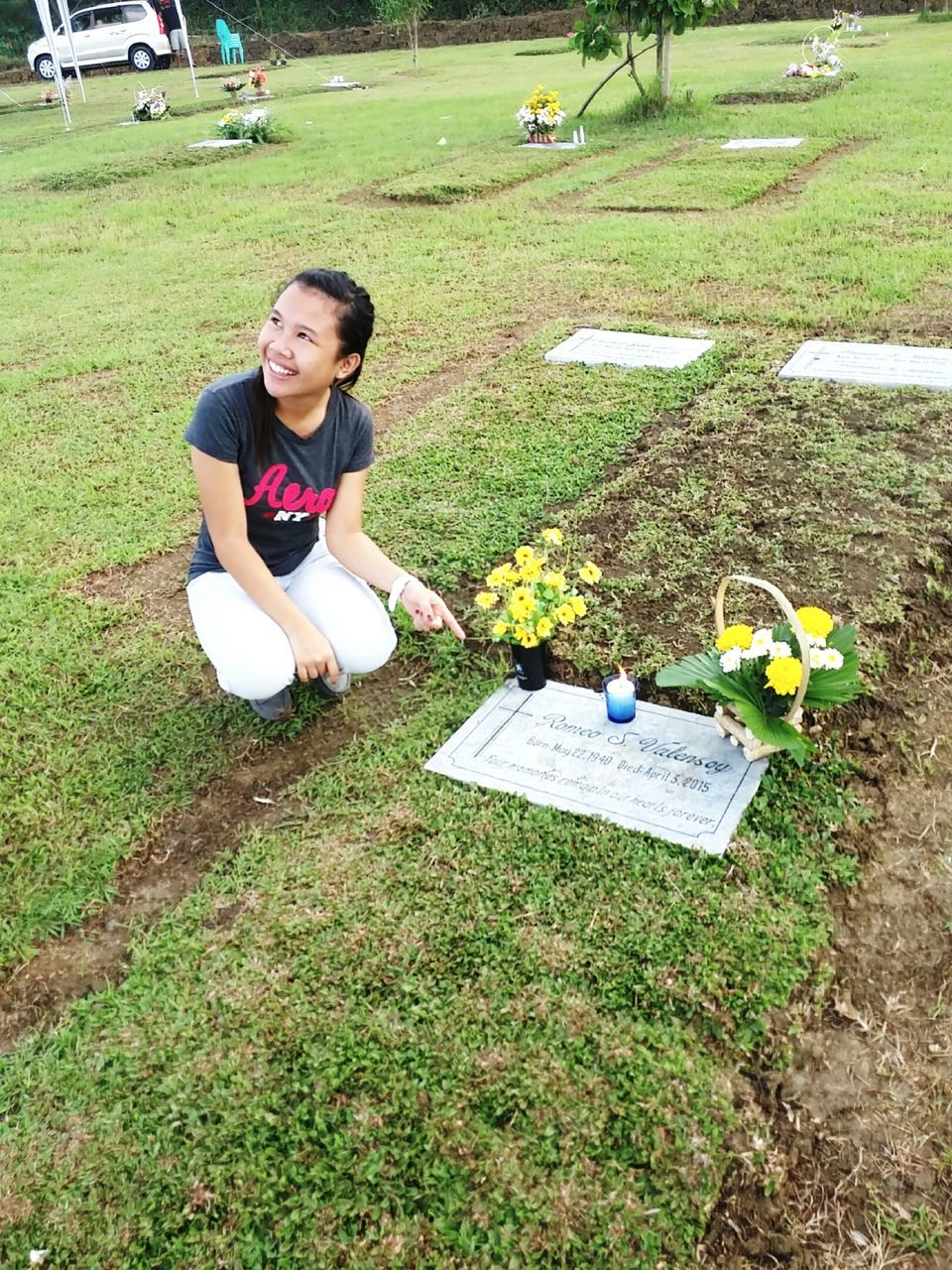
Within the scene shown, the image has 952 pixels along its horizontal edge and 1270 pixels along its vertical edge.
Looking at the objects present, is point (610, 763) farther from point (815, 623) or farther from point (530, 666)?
point (815, 623)

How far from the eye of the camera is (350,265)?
762 centimetres

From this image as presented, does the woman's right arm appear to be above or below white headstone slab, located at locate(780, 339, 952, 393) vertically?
above

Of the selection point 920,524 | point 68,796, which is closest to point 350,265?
point 920,524

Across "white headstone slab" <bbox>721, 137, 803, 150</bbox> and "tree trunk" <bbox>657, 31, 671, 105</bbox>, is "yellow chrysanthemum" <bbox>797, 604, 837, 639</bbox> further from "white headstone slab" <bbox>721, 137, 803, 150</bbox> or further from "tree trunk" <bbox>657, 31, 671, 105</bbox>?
"tree trunk" <bbox>657, 31, 671, 105</bbox>

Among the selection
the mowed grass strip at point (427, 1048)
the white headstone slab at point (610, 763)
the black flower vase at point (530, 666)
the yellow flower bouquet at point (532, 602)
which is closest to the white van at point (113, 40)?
the yellow flower bouquet at point (532, 602)

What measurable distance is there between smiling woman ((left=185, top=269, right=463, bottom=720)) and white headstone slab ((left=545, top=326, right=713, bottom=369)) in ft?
8.99

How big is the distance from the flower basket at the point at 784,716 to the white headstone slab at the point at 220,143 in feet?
42.9

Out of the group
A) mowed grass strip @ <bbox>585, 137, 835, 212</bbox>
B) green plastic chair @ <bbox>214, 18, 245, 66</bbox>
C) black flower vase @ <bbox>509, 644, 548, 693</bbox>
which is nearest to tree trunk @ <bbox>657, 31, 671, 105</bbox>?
mowed grass strip @ <bbox>585, 137, 835, 212</bbox>

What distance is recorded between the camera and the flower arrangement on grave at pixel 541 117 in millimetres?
11695

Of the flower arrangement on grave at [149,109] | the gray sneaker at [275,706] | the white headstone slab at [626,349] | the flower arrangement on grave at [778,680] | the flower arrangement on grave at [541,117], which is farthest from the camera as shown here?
the flower arrangement on grave at [149,109]

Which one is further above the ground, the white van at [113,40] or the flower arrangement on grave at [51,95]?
the white van at [113,40]

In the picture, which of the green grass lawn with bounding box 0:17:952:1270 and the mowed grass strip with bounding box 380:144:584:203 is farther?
the mowed grass strip with bounding box 380:144:584:203

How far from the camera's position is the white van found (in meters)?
26.3

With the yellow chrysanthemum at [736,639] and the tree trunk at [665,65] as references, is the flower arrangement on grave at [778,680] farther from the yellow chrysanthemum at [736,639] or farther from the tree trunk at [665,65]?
the tree trunk at [665,65]
